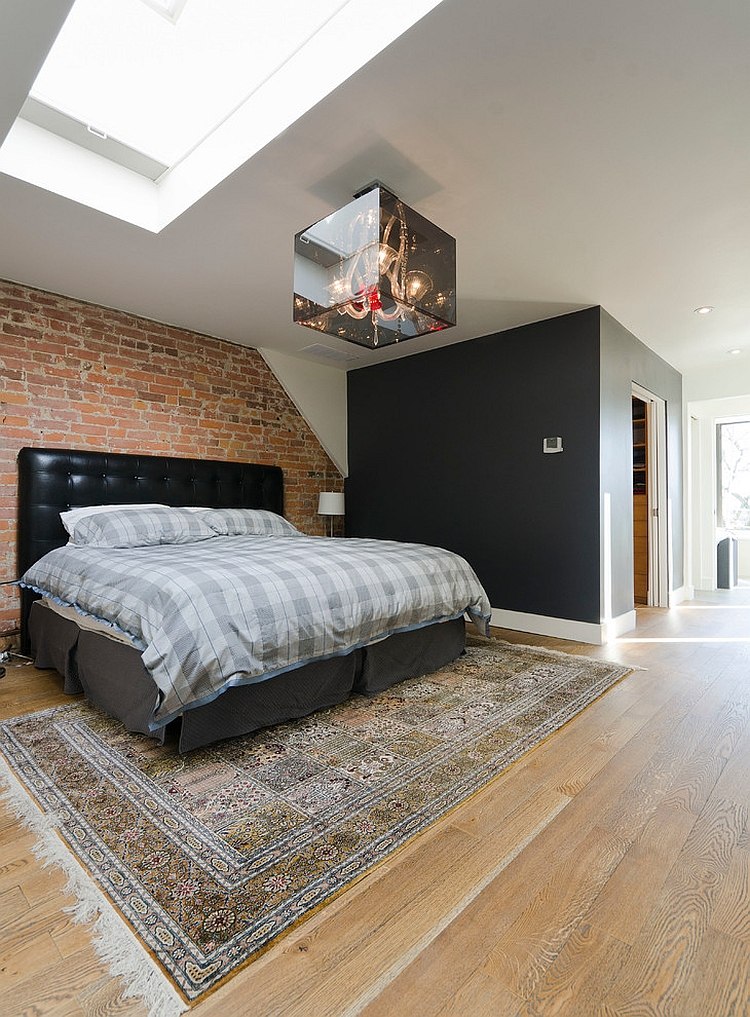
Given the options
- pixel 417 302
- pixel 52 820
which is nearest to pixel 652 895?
pixel 52 820

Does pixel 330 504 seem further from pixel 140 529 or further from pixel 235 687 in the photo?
pixel 235 687

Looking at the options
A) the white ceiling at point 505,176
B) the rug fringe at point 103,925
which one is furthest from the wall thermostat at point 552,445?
the rug fringe at point 103,925

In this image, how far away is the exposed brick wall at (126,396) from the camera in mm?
3455

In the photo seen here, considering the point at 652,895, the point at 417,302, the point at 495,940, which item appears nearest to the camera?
the point at 495,940

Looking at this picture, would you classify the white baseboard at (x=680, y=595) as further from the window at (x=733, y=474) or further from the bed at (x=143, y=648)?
the bed at (x=143, y=648)

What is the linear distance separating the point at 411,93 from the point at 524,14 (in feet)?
1.38

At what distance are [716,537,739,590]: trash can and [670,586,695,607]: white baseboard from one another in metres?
Answer: 0.78

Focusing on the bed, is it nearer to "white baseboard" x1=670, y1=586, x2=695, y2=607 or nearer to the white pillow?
the white pillow

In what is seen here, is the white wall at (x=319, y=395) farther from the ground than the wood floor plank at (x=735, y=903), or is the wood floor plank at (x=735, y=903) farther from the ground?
the white wall at (x=319, y=395)

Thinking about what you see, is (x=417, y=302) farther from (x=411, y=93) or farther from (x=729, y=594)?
(x=729, y=594)

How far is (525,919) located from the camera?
49.8 inches

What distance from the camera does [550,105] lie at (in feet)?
6.28

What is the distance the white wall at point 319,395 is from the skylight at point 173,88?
235cm

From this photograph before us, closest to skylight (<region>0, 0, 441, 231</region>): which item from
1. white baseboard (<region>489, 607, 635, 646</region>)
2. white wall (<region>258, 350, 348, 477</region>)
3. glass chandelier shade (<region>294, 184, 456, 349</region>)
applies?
glass chandelier shade (<region>294, 184, 456, 349</region>)
